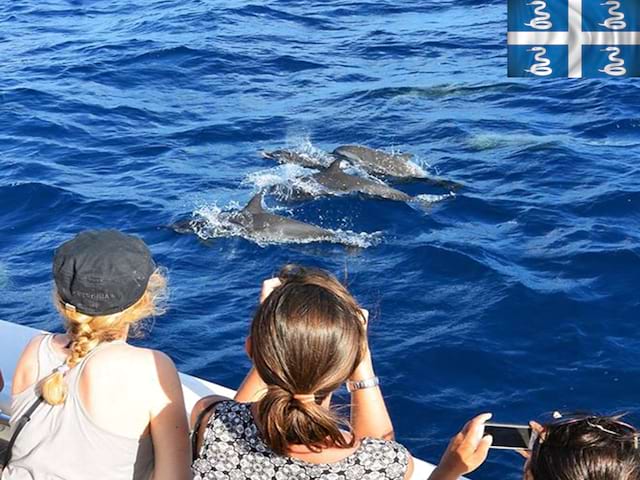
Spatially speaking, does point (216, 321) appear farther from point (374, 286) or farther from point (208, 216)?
point (208, 216)

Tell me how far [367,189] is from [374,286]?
2.61 metres

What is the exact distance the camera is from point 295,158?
13281 millimetres

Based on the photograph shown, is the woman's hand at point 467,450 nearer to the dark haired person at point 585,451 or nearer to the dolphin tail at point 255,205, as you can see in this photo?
the dark haired person at point 585,451

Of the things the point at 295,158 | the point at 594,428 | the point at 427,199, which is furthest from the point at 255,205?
the point at 594,428

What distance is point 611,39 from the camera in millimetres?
11945

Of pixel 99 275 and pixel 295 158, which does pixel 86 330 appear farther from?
pixel 295 158

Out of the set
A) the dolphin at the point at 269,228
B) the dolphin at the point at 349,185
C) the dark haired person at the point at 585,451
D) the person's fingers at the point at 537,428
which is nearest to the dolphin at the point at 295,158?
the dolphin at the point at 349,185

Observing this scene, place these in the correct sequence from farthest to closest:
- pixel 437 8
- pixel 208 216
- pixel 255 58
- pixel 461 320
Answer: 1. pixel 437 8
2. pixel 255 58
3. pixel 208 216
4. pixel 461 320

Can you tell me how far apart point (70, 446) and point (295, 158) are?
10111 millimetres

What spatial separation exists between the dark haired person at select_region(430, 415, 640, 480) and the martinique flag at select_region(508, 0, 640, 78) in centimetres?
922

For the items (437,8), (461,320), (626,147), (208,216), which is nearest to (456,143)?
(626,147)

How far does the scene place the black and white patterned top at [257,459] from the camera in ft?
10.0

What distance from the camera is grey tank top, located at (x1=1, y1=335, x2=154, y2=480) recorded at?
3330 millimetres

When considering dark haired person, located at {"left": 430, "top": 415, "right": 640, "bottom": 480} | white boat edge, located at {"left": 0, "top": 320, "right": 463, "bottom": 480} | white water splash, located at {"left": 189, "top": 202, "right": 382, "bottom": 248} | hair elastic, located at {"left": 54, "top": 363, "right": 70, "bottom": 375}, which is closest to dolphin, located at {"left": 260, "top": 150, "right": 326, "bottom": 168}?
Result: white water splash, located at {"left": 189, "top": 202, "right": 382, "bottom": 248}
